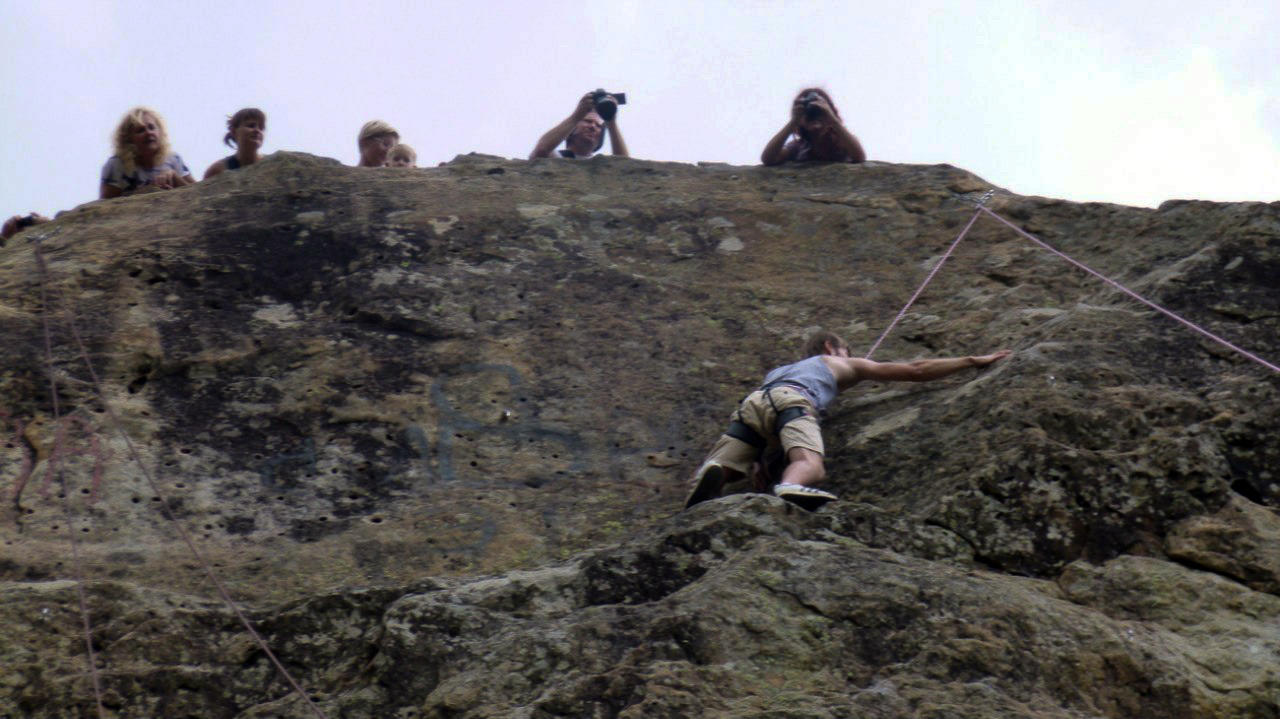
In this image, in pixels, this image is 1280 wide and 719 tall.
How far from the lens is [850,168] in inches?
419

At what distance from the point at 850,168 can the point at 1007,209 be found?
128 centimetres

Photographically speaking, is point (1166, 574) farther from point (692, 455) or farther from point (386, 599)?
point (386, 599)

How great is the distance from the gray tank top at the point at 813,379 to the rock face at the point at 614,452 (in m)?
0.21

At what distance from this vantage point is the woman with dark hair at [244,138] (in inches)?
412

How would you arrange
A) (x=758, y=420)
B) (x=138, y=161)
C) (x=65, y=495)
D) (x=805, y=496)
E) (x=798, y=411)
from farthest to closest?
(x=138, y=161) → (x=758, y=420) → (x=798, y=411) → (x=65, y=495) → (x=805, y=496)

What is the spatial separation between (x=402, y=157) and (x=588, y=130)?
130 cm

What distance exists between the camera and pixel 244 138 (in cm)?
1048

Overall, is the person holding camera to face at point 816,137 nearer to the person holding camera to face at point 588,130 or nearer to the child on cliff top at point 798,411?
the person holding camera to face at point 588,130

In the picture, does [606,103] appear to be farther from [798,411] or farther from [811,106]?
[798,411]

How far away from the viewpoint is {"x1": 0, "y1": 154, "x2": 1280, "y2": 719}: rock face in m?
5.67

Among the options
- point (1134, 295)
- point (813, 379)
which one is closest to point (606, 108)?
point (813, 379)

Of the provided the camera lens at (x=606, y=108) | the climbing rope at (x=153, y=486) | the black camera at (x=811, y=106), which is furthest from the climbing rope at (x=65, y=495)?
the black camera at (x=811, y=106)

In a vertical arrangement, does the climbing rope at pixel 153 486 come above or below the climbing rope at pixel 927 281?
below

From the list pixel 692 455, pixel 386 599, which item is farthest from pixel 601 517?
pixel 386 599
